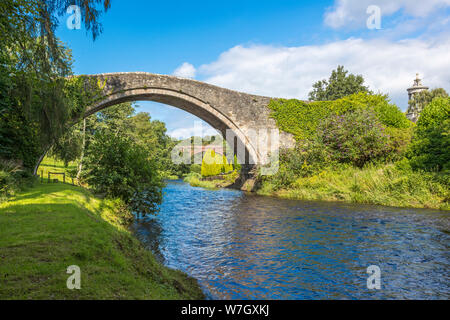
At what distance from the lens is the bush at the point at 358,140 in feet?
50.9

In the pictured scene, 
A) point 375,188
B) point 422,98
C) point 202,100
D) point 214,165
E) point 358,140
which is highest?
point 422,98

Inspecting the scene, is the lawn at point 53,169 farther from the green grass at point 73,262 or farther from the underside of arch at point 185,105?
the green grass at point 73,262

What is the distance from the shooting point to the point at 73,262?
3.46 metres

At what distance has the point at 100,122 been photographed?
20.9 metres

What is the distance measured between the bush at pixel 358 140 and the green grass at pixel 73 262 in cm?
1354

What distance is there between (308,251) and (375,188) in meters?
8.25

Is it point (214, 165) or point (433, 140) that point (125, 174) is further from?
point (214, 165)

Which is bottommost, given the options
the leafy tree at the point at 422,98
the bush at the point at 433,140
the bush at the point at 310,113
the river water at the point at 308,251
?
the river water at the point at 308,251

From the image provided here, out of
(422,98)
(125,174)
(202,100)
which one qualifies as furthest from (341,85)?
(125,174)

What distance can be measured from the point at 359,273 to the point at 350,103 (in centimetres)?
1612

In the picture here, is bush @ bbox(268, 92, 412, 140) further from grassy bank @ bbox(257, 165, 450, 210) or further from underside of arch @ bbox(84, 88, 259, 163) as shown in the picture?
grassy bank @ bbox(257, 165, 450, 210)

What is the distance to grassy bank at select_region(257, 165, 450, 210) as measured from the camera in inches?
440

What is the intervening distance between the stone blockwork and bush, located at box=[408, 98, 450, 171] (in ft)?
23.2

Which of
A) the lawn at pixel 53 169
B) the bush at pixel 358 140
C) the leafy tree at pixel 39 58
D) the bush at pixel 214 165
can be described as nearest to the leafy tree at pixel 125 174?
the leafy tree at pixel 39 58
